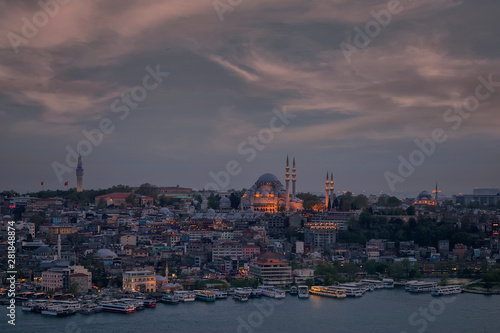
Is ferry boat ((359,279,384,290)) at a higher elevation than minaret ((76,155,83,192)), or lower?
lower

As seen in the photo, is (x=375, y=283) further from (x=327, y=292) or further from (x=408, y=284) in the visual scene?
(x=327, y=292)

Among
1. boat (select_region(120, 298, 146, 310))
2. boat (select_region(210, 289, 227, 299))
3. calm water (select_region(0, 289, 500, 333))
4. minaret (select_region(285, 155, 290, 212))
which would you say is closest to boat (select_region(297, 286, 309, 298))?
calm water (select_region(0, 289, 500, 333))

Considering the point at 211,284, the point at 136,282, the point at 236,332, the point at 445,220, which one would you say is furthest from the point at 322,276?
the point at 445,220

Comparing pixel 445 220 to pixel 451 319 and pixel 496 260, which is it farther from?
pixel 451 319

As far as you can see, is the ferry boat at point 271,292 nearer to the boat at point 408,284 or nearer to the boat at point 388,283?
the boat at point 388,283

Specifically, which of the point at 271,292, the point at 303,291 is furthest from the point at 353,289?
the point at 271,292

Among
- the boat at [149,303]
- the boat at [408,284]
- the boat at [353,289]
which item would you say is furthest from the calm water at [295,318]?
the boat at [408,284]

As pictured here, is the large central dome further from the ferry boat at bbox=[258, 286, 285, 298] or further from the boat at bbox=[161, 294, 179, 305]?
the boat at bbox=[161, 294, 179, 305]
